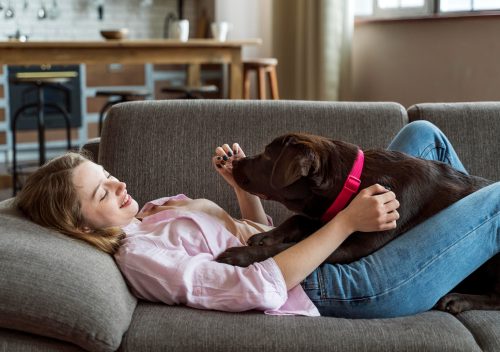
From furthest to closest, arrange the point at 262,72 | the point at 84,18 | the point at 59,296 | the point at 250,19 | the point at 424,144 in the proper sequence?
the point at 84,18, the point at 250,19, the point at 262,72, the point at 424,144, the point at 59,296

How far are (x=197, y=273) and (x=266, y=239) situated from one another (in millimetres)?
302

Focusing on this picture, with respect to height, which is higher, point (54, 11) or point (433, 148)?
point (54, 11)

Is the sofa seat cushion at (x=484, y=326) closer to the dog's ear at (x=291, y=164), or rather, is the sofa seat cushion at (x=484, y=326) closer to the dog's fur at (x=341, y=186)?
the dog's fur at (x=341, y=186)

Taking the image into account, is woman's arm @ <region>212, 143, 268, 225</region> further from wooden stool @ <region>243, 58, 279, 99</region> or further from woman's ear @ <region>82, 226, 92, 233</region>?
wooden stool @ <region>243, 58, 279, 99</region>

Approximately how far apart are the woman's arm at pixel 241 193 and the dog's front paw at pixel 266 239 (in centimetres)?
20

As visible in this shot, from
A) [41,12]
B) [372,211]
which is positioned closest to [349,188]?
[372,211]

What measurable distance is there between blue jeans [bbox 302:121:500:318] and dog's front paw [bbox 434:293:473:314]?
0.03m

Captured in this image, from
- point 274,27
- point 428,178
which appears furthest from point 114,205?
point 274,27

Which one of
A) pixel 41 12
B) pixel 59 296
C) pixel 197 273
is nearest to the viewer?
pixel 59 296

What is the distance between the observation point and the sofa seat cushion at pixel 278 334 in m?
1.68

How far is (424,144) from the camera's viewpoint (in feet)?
7.44

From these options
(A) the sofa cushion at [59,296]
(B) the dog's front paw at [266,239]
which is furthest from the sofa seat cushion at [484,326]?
(A) the sofa cushion at [59,296]

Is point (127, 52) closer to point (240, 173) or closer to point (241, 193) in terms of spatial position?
point (241, 193)

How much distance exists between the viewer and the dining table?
446 centimetres
